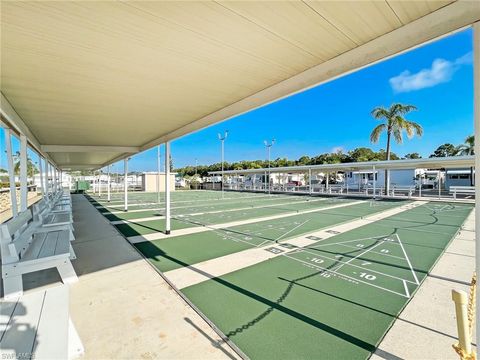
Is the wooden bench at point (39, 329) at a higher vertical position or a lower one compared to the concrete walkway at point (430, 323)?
higher

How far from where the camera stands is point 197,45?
2516 mm

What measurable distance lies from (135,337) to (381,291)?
3.94 metres

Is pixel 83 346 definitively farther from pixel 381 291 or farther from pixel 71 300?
pixel 381 291

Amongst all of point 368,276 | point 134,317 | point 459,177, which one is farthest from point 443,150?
point 134,317

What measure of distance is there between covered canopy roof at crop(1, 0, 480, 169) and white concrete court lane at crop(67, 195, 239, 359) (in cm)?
339

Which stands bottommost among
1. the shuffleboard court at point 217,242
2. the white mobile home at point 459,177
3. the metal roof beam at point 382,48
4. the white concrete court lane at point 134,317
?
the white concrete court lane at point 134,317

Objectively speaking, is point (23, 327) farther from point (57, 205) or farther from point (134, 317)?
point (57, 205)

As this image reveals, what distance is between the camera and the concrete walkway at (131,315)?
Answer: 2.73 metres

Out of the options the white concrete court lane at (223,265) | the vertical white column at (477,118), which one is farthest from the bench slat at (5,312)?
the vertical white column at (477,118)

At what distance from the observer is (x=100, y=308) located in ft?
11.8

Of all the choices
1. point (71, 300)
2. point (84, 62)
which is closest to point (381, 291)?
point (71, 300)

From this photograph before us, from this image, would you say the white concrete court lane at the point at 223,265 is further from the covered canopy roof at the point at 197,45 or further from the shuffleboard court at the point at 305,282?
the covered canopy roof at the point at 197,45

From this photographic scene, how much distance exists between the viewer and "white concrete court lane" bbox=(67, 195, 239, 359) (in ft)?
8.94

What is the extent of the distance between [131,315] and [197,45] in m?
3.67
